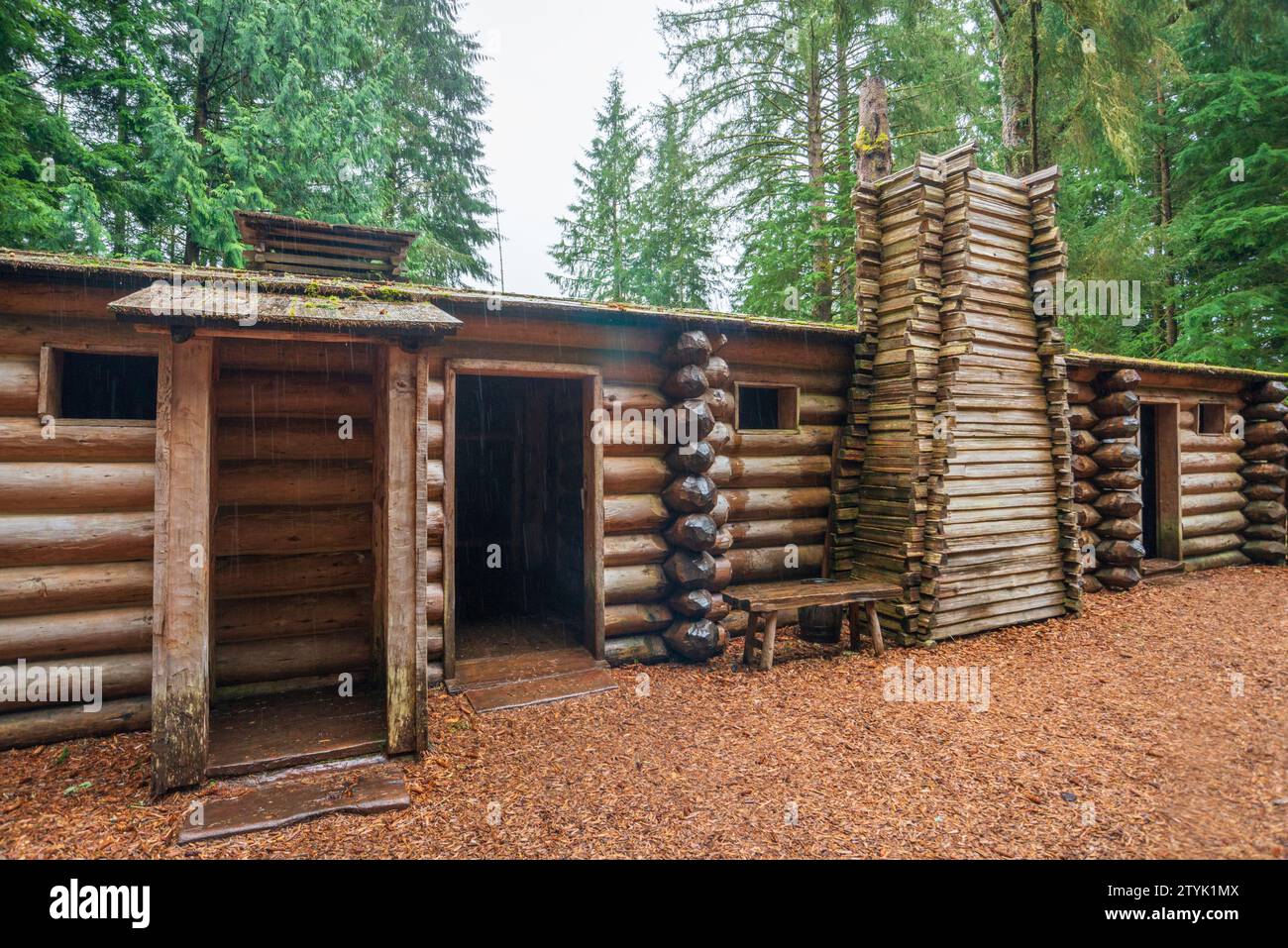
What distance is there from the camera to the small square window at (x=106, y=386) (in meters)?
5.62

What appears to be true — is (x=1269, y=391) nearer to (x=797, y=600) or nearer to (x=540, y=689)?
(x=797, y=600)

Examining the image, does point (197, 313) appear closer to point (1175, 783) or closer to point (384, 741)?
point (384, 741)

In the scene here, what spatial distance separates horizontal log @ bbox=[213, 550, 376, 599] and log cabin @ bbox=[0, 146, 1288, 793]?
3cm

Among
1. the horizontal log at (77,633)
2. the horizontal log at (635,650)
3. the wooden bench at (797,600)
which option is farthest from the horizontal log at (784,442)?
the horizontal log at (77,633)

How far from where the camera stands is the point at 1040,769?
468 cm

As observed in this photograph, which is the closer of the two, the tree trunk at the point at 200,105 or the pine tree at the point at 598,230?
the tree trunk at the point at 200,105

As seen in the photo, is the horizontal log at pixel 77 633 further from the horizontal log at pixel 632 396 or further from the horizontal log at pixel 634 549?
the horizontal log at pixel 632 396

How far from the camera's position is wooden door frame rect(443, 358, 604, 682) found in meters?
6.34

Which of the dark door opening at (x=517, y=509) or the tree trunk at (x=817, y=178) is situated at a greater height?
the tree trunk at (x=817, y=178)

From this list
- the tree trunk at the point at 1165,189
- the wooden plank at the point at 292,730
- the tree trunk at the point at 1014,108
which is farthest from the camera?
the tree trunk at the point at 1165,189

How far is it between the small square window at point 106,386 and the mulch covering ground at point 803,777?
2.89 metres

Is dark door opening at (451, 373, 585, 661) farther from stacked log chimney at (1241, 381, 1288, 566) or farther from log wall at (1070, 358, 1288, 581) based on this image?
stacked log chimney at (1241, 381, 1288, 566)

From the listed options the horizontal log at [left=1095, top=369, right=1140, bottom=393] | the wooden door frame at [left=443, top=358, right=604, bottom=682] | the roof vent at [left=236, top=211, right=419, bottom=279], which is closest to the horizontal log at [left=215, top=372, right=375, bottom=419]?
the wooden door frame at [left=443, top=358, right=604, bottom=682]

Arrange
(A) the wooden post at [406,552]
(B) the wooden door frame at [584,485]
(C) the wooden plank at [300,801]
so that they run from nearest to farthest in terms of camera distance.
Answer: (C) the wooden plank at [300,801] → (A) the wooden post at [406,552] → (B) the wooden door frame at [584,485]
